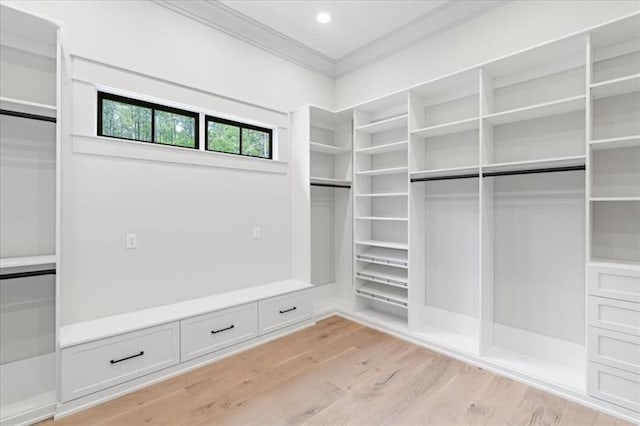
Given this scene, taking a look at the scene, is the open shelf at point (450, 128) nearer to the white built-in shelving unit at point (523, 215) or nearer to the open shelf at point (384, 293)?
the white built-in shelving unit at point (523, 215)

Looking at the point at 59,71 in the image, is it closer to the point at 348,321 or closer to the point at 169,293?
the point at 169,293

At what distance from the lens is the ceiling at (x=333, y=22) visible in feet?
9.89

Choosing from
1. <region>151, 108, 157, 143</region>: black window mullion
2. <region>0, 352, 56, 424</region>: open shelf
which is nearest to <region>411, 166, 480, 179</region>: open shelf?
<region>151, 108, 157, 143</region>: black window mullion

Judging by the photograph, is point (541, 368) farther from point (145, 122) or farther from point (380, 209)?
point (145, 122)

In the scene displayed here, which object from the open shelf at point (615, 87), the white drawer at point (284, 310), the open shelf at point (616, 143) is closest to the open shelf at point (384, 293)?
the white drawer at point (284, 310)

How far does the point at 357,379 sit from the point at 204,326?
1.36 meters

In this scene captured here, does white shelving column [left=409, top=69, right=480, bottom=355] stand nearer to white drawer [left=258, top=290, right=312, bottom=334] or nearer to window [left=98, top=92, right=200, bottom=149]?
white drawer [left=258, top=290, right=312, bottom=334]

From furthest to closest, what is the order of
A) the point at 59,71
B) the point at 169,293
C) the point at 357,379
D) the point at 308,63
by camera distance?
the point at 308,63 < the point at 169,293 < the point at 357,379 < the point at 59,71

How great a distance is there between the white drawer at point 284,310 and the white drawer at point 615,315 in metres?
2.44

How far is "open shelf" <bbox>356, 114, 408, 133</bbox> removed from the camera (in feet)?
10.8

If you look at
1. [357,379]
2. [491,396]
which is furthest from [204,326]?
[491,396]

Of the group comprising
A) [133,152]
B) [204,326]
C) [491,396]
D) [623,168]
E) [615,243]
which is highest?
[133,152]

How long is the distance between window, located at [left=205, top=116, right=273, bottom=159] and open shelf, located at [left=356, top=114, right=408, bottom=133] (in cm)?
115

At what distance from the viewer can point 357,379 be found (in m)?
2.43
